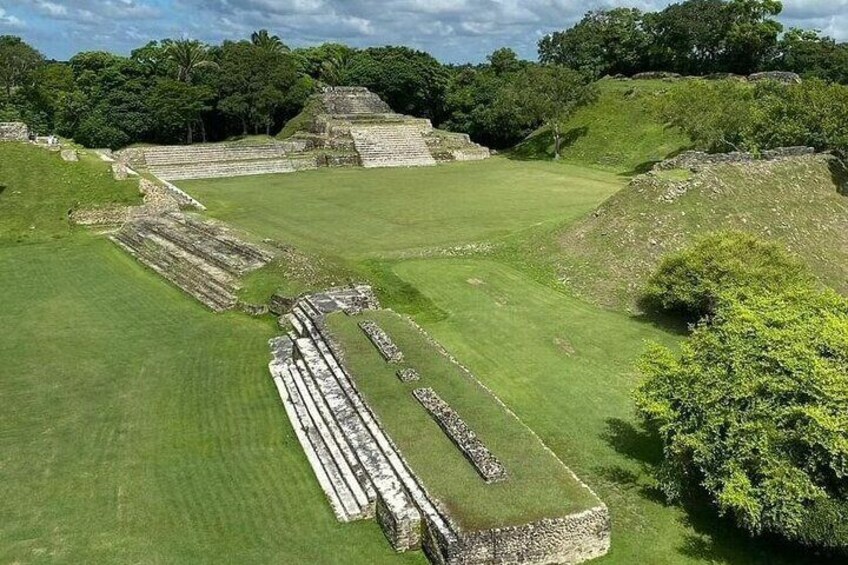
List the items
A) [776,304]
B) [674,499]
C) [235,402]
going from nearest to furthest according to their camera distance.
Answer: [674,499] → [776,304] → [235,402]

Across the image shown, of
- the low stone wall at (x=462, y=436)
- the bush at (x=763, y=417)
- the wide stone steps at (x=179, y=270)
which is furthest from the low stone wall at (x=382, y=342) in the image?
the wide stone steps at (x=179, y=270)

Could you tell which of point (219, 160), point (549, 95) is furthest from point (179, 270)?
point (549, 95)

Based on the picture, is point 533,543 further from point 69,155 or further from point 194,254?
point 69,155

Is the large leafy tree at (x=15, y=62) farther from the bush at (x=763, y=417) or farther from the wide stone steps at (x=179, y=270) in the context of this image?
the bush at (x=763, y=417)

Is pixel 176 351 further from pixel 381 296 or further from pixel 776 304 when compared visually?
pixel 776 304

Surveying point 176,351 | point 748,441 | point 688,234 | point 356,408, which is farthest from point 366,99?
point 748,441
